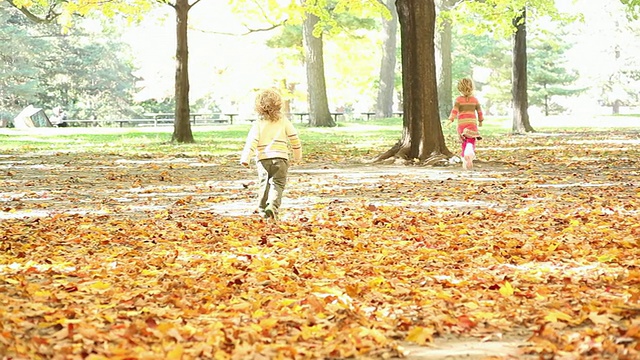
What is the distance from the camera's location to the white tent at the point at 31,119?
3875 centimetres

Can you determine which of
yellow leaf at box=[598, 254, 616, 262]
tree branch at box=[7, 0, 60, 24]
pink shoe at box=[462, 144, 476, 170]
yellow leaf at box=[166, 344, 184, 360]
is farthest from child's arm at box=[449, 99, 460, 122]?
tree branch at box=[7, 0, 60, 24]

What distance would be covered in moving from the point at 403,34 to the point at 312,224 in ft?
24.6

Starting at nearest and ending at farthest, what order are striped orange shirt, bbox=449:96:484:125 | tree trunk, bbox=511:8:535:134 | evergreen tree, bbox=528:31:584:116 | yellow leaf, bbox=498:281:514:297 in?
yellow leaf, bbox=498:281:514:297 → striped orange shirt, bbox=449:96:484:125 → tree trunk, bbox=511:8:535:134 → evergreen tree, bbox=528:31:584:116

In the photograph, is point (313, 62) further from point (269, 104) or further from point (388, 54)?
point (269, 104)

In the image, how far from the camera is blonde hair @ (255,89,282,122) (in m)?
8.98

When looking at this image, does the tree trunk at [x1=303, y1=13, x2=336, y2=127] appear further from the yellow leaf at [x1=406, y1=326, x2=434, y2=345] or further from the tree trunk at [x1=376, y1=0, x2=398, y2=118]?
the yellow leaf at [x1=406, y1=326, x2=434, y2=345]

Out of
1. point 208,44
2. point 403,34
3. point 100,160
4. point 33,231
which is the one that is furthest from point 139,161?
point 208,44

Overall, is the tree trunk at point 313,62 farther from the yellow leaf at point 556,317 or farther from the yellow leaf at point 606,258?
the yellow leaf at point 556,317

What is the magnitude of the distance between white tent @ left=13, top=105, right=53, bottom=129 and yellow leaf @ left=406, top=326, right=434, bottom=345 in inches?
1450

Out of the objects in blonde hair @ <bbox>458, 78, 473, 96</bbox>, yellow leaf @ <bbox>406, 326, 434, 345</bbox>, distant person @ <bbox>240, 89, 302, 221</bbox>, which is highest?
blonde hair @ <bbox>458, 78, 473, 96</bbox>

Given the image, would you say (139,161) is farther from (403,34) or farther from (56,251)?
(56,251)

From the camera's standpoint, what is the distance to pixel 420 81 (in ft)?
50.7

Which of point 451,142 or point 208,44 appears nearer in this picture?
point 451,142

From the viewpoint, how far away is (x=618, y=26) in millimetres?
60312
